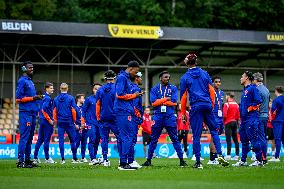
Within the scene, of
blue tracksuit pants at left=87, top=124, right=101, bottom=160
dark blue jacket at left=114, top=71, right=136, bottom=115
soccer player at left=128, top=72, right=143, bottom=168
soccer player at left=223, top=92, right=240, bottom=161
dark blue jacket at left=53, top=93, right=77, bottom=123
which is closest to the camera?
dark blue jacket at left=114, top=71, right=136, bottom=115

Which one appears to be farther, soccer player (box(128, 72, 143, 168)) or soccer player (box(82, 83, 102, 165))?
soccer player (box(82, 83, 102, 165))

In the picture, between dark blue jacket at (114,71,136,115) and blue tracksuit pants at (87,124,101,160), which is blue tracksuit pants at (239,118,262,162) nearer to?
dark blue jacket at (114,71,136,115)

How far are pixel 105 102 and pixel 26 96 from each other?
2.22m

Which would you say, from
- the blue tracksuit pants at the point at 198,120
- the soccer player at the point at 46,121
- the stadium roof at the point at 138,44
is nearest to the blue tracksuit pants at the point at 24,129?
the blue tracksuit pants at the point at 198,120

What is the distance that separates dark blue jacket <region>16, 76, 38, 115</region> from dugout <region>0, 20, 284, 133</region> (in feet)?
48.4

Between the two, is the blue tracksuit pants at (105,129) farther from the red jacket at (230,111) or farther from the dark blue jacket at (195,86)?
the red jacket at (230,111)

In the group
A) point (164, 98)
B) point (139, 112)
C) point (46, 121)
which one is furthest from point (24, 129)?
point (46, 121)

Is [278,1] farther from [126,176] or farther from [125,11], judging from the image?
[126,176]

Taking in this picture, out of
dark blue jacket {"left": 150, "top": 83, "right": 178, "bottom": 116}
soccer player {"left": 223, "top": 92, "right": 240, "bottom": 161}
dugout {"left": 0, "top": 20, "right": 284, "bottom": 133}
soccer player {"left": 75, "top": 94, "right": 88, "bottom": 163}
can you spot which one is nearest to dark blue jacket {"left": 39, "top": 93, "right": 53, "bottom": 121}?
soccer player {"left": 75, "top": 94, "right": 88, "bottom": 163}

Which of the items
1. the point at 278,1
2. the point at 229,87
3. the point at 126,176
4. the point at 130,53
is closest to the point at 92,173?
the point at 126,176

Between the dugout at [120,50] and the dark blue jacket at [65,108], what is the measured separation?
34.7 feet

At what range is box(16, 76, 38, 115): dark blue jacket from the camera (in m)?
19.5

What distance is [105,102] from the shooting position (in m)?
20.7

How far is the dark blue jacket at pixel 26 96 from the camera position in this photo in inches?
767
